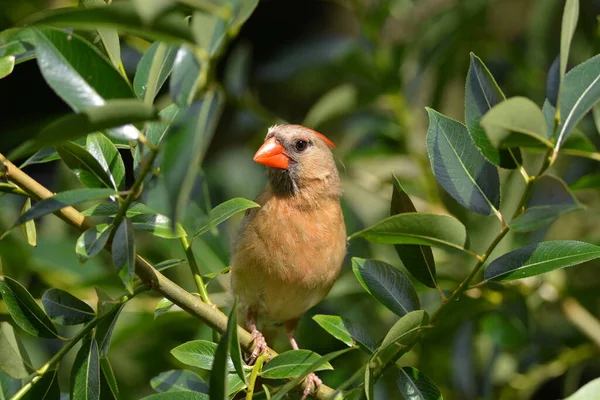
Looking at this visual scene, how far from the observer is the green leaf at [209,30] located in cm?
116

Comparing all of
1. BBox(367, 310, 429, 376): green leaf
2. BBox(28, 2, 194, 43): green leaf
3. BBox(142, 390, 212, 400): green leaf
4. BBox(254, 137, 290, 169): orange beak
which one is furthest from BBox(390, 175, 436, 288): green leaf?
BBox(254, 137, 290, 169): orange beak

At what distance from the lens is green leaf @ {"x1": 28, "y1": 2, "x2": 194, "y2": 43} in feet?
3.42

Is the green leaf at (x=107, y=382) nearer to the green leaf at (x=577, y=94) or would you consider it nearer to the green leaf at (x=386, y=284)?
the green leaf at (x=386, y=284)

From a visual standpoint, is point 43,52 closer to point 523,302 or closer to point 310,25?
point 523,302

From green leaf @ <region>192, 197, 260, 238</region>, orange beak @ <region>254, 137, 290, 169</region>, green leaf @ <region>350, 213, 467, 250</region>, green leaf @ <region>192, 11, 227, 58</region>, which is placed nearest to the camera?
green leaf @ <region>192, 11, 227, 58</region>

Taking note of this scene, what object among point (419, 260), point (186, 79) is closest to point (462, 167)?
point (419, 260)

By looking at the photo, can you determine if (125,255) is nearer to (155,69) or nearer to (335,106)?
(155,69)

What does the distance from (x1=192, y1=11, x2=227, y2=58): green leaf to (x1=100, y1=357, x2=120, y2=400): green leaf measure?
2.37 ft

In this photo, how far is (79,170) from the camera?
4.88ft

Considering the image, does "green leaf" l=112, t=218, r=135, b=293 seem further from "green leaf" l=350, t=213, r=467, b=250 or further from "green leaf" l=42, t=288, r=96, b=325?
"green leaf" l=350, t=213, r=467, b=250

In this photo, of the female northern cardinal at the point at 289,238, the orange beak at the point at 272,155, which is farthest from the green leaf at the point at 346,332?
the orange beak at the point at 272,155

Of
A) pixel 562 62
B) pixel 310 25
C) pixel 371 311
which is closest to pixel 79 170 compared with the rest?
pixel 562 62

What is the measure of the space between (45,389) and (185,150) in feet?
2.33

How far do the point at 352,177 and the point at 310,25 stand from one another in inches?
87.7
